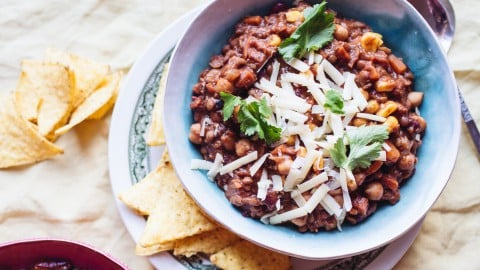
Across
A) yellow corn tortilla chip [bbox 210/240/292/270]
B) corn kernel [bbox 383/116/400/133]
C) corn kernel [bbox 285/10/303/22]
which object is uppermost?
corn kernel [bbox 285/10/303/22]

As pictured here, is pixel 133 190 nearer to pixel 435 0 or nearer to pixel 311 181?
pixel 311 181

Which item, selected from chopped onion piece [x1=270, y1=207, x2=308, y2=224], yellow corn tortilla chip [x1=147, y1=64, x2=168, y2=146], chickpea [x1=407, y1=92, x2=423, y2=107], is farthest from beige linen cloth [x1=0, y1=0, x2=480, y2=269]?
chopped onion piece [x1=270, y1=207, x2=308, y2=224]

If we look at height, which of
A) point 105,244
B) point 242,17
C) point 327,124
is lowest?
point 105,244

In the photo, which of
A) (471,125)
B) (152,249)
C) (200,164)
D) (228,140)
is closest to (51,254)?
(152,249)

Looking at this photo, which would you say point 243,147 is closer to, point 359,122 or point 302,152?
point 302,152

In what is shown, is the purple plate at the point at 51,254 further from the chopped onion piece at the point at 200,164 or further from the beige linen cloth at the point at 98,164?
the chopped onion piece at the point at 200,164

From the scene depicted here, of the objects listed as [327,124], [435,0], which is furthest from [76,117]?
[435,0]

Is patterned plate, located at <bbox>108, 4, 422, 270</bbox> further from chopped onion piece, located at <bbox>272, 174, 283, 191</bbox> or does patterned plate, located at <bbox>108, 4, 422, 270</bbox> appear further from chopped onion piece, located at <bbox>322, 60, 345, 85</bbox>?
chopped onion piece, located at <bbox>322, 60, 345, 85</bbox>

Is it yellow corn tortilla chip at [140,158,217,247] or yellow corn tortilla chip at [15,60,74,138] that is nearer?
yellow corn tortilla chip at [140,158,217,247]
